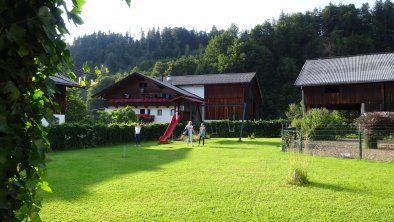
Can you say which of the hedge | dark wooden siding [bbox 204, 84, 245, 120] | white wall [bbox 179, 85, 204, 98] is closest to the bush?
the hedge

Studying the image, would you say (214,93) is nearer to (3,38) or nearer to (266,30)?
(266,30)

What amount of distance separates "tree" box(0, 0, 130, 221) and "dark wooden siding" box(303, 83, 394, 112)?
3354cm

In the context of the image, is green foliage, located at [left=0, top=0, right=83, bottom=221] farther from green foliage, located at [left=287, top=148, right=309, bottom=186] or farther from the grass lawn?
green foliage, located at [left=287, top=148, right=309, bottom=186]

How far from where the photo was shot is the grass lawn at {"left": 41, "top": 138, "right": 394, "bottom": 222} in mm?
5816

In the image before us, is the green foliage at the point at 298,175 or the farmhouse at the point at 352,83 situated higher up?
the farmhouse at the point at 352,83

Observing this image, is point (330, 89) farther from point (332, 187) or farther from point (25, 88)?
point (25, 88)

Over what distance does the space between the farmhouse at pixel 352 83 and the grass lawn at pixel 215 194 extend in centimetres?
2250

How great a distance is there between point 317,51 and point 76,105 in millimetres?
46892

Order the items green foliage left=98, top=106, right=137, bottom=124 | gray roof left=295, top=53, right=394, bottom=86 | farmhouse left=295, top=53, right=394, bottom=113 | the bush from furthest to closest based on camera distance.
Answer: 1. green foliage left=98, top=106, right=137, bottom=124
2. gray roof left=295, top=53, right=394, bottom=86
3. farmhouse left=295, top=53, right=394, bottom=113
4. the bush

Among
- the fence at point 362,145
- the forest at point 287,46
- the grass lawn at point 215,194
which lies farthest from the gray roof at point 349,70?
the grass lawn at point 215,194

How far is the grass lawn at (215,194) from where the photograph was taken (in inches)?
229

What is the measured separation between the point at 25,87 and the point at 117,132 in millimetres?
23235

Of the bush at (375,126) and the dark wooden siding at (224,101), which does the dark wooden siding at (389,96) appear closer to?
the bush at (375,126)

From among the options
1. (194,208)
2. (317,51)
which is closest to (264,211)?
(194,208)
